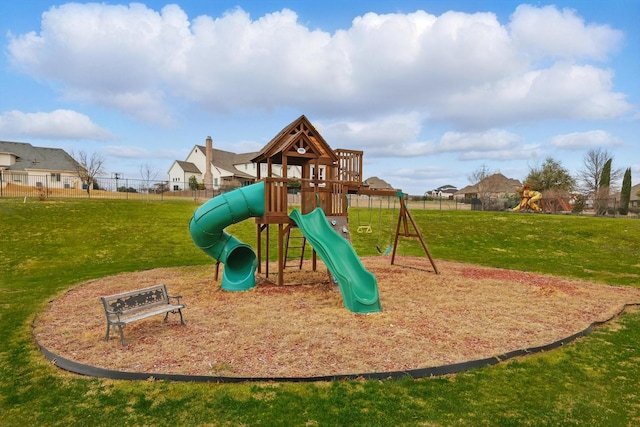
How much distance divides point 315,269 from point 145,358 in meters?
7.90

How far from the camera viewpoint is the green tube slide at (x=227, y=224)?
10523 mm

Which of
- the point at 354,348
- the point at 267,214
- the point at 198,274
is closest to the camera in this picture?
the point at 354,348

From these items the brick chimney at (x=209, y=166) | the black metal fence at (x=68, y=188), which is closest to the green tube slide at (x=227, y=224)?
the black metal fence at (x=68, y=188)

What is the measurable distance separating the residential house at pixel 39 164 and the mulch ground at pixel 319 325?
44559mm

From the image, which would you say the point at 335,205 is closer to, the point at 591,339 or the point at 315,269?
the point at 315,269

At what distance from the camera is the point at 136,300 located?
7395 mm

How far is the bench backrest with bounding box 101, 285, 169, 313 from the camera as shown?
7.06 metres

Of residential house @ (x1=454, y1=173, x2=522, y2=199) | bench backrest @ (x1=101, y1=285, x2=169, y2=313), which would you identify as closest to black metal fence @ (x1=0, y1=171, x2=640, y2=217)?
residential house @ (x1=454, y1=173, x2=522, y2=199)

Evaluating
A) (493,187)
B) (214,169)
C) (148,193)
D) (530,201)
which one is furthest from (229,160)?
(493,187)

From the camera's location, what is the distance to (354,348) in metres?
6.52

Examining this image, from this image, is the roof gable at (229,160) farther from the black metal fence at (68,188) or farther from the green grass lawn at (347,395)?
the green grass lawn at (347,395)

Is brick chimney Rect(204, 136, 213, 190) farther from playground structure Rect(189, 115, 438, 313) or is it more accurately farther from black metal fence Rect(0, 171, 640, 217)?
playground structure Rect(189, 115, 438, 313)

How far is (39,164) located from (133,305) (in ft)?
170

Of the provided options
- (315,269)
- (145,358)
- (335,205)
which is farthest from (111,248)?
(145,358)
